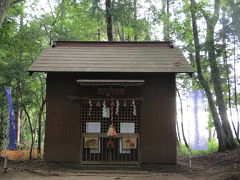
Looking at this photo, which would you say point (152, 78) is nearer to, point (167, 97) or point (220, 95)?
point (167, 97)

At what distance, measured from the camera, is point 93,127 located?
9.80 meters

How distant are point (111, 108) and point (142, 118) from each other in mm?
1284

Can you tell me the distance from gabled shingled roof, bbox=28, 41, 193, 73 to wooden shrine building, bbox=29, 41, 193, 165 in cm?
4

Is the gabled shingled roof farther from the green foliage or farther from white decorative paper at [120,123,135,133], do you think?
the green foliage

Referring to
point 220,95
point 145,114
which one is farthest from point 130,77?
point 220,95

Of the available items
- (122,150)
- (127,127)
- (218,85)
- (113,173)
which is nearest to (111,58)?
(127,127)

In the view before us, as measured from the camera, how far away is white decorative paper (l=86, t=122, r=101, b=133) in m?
9.76

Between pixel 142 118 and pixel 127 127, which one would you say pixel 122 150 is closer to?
pixel 127 127

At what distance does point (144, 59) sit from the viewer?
1042cm

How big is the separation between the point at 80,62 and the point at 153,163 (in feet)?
16.4

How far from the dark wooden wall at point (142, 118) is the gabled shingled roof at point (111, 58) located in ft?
1.35

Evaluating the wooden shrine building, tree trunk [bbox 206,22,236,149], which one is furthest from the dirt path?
tree trunk [bbox 206,22,236,149]

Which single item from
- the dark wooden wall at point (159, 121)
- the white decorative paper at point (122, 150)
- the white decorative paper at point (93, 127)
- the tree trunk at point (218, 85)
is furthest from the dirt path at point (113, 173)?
the tree trunk at point (218, 85)

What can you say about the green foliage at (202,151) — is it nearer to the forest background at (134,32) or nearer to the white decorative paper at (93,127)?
the forest background at (134,32)
